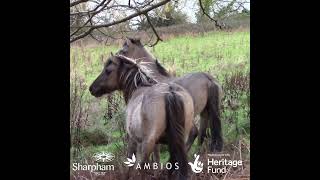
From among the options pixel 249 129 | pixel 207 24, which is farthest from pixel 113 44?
pixel 249 129

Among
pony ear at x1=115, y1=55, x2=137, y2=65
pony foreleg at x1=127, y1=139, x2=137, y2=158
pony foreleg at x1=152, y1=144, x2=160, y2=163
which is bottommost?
pony foreleg at x1=152, y1=144, x2=160, y2=163

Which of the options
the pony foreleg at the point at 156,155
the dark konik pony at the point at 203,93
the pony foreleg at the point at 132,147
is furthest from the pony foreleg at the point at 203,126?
the pony foreleg at the point at 132,147

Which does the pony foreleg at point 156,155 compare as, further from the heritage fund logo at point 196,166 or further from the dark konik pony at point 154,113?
the heritage fund logo at point 196,166

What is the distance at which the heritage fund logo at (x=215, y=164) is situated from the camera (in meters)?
4.71

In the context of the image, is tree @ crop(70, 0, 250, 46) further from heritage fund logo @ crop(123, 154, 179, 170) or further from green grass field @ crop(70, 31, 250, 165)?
heritage fund logo @ crop(123, 154, 179, 170)

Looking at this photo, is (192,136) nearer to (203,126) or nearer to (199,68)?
(203,126)

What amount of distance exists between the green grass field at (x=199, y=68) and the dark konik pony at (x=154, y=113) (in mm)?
92

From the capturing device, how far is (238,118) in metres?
4.75

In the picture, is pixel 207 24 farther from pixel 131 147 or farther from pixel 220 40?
pixel 131 147

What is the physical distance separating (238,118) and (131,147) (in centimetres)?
62

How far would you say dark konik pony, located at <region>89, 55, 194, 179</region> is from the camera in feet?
15.3

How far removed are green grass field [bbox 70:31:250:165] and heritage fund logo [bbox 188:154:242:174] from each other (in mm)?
83

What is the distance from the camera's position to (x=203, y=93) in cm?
480

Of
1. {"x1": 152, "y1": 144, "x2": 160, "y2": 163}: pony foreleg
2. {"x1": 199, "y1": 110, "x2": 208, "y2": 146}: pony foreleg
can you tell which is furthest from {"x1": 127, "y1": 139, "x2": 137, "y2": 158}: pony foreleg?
{"x1": 199, "y1": 110, "x2": 208, "y2": 146}: pony foreleg
